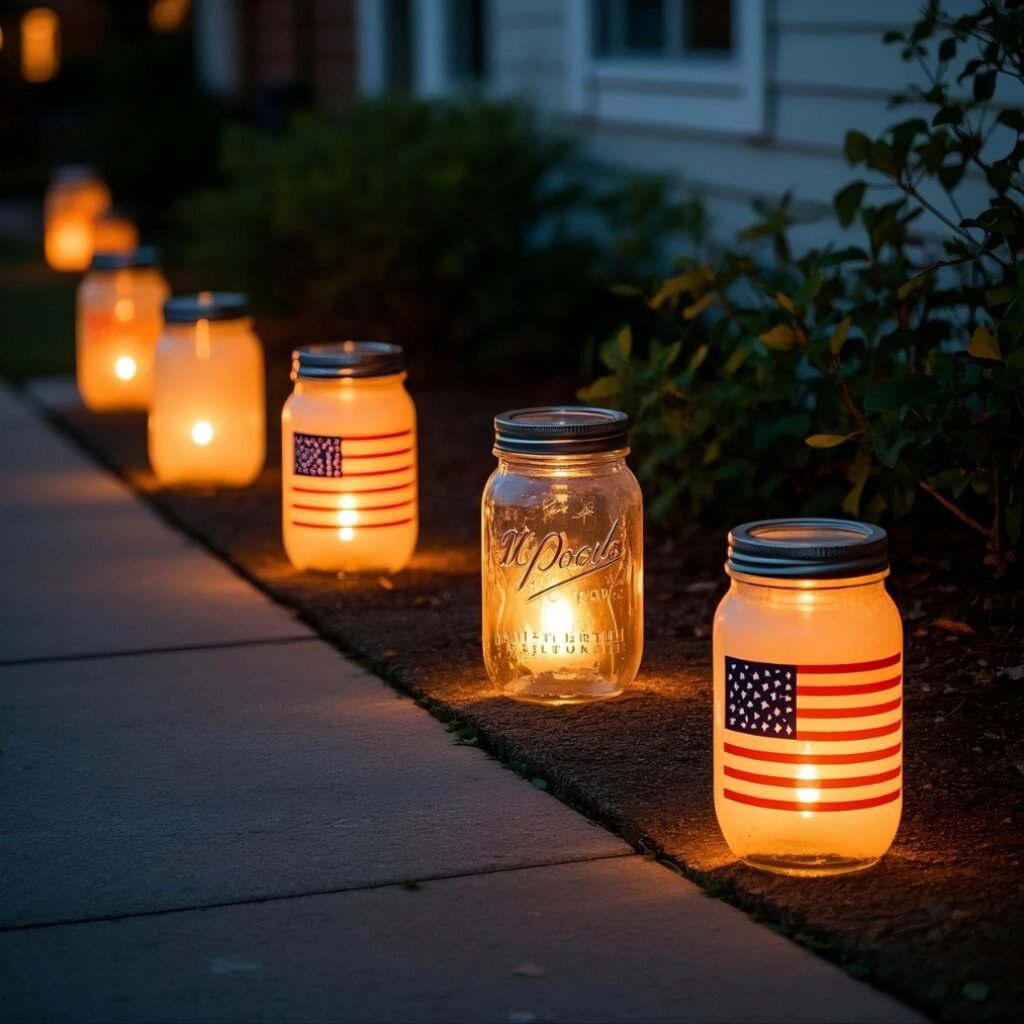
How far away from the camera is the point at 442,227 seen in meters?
10.3

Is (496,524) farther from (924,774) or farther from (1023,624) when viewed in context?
(1023,624)

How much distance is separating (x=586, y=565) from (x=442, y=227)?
19.0ft

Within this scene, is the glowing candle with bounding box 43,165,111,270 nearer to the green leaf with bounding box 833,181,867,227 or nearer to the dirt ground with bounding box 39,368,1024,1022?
the dirt ground with bounding box 39,368,1024,1022

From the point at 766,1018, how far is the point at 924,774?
125cm

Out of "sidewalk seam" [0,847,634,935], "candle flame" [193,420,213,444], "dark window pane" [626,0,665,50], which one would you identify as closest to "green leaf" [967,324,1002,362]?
"sidewalk seam" [0,847,634,935]

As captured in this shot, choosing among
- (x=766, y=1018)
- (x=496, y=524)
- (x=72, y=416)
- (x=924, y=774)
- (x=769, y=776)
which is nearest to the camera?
(x=766, y=1018)

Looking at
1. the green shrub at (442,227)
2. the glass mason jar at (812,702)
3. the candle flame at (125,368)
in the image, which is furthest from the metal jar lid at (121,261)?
the glass mason jar at (812,702)

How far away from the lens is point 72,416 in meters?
10.2

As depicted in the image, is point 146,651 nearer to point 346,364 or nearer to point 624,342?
point 346,364

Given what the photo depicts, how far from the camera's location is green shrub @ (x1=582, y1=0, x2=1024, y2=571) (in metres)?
4.90

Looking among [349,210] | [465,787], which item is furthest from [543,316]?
[465,787]

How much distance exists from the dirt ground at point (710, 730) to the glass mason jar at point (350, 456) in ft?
0.53

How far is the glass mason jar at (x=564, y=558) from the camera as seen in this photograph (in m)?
4.77

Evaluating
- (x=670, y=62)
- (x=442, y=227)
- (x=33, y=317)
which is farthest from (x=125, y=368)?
(x=33, y=317)
